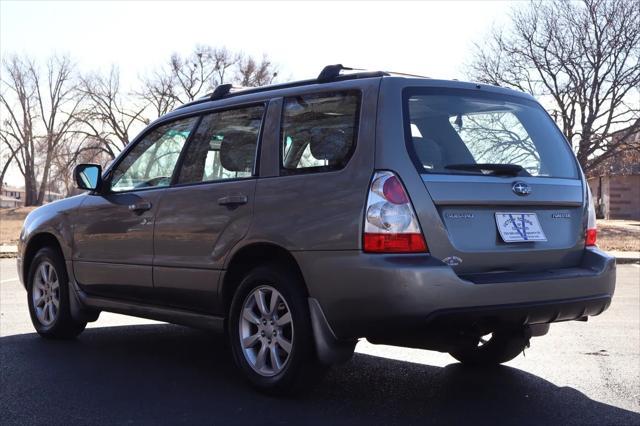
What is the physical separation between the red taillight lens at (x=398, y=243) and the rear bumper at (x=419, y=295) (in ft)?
0.14

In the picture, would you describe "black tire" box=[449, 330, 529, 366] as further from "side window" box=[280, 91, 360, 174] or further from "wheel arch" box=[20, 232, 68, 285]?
"wheel arch" box=[20, 232, 68, 285]

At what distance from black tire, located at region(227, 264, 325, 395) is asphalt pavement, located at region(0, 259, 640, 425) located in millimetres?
114

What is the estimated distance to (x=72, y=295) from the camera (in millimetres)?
6320

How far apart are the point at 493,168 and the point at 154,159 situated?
2646 mm

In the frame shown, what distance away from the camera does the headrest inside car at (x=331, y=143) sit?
4.35m

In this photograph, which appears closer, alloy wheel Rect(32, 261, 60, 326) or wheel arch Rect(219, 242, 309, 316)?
wheel arch Rect(219, 242, 309, 316)

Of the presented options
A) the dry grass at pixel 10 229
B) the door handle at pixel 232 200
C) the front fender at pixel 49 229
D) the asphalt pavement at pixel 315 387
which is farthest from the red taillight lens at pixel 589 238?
the dry grass at pixel 10 229

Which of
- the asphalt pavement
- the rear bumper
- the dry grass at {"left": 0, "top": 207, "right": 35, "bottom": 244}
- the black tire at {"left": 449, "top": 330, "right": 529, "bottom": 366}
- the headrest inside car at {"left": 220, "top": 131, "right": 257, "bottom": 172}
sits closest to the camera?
the rear bumper

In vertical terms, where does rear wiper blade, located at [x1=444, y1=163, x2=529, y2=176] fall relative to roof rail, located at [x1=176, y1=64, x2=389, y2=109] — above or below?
below

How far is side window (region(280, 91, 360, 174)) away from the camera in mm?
4383

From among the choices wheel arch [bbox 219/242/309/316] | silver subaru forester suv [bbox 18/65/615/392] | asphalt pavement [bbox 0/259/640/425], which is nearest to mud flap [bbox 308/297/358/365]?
silver subaru forester suv [bbox 18/65/615/392]


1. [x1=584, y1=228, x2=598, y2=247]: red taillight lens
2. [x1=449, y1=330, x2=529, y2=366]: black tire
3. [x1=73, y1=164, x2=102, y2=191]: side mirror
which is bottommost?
[x1=449, y1=330, x2=529, y2=366]: black tire

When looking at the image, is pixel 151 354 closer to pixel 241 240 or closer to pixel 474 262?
pixel 241 240

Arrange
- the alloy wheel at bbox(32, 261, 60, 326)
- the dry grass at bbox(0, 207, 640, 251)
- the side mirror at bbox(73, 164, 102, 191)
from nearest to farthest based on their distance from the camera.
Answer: the side mirror at bbox(73, 164, 102, 191) → the alloy wheel at bbox(32, 261, 60, 326) → the dry grass at bbox(0, 207, 640, 251)
